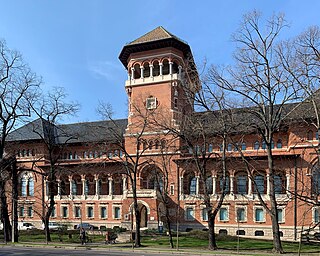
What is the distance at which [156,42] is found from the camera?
52406 millimetres

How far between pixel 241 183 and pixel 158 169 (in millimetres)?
11272

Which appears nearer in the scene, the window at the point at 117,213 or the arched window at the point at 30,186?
the window at the point at 117,213

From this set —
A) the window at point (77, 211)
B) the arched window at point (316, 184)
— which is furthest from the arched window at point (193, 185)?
the window at point (77, 211)

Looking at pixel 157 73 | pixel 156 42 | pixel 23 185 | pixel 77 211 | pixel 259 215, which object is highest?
pixel 156 42

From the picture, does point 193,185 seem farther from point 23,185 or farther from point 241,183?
point 23,185

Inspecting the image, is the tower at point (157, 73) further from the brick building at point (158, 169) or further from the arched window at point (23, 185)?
the arched window at point (23, 185)

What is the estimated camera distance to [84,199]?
185 ft

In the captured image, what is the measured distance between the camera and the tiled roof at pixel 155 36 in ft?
172

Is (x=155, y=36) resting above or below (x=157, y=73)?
above

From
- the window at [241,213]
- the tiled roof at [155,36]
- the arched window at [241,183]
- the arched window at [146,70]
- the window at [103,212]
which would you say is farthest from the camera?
the window at [103,212]

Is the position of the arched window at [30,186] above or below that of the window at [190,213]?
above

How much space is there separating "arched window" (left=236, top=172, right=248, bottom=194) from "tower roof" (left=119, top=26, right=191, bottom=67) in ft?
63.6

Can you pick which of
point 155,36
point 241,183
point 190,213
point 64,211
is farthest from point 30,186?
point 241,183

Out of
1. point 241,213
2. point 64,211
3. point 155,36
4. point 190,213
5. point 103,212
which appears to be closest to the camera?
point 241,213
